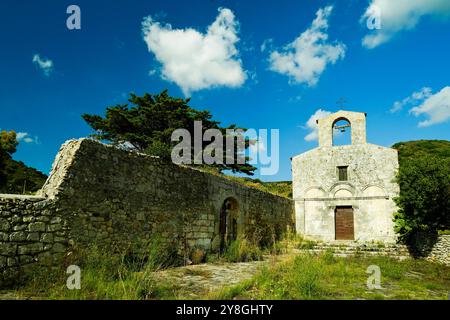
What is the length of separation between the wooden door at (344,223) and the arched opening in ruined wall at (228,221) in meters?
7.56

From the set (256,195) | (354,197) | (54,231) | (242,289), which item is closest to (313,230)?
(354,197)

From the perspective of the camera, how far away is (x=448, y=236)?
10883mm

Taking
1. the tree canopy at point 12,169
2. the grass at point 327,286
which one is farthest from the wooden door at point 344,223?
the tree canopy at point 12,169

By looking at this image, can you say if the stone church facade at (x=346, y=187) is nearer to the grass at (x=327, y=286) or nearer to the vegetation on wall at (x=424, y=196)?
the vegetation on wall at (x=424, y=196)

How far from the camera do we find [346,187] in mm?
15859

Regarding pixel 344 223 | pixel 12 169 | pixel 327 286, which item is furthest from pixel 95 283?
pixel 12 169

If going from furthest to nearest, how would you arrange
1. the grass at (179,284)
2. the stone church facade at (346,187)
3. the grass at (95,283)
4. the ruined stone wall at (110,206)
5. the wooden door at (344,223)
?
the wooden door at (344,223)
the stone church facade at (346,187)
the ruined stone wall at (110,206)
the grass at (179,284)
the grass at (95,283)

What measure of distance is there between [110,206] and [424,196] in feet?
34.9

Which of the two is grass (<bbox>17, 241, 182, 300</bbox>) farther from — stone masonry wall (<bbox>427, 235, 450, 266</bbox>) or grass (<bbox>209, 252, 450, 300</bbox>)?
stone masonry wall (<bbox>427, 235, 450, 266</bbox>)

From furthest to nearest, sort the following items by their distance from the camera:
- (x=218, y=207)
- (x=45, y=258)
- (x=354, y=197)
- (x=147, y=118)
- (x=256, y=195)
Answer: (x=147, y=118) → (x=354, y=197) → (x=256, y=195) → (x=218, y=207) → (x=45, y=258)

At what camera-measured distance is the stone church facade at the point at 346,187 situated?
15.0 meters

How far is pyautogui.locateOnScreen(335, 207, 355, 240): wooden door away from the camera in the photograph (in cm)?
1553
